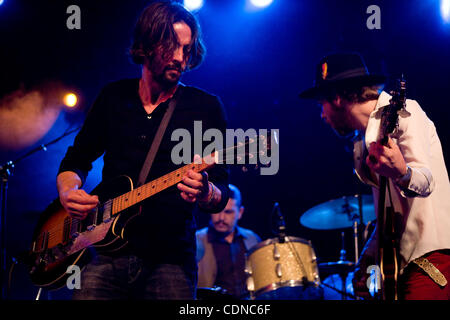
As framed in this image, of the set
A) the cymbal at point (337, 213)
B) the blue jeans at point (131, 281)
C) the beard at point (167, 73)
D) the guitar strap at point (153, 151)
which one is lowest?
the blue jeans at point (131, 281)

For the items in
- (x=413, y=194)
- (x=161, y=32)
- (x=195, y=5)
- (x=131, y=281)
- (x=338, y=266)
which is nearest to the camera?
(x=131, y=281)

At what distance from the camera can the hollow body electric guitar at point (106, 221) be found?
2393 millimetres

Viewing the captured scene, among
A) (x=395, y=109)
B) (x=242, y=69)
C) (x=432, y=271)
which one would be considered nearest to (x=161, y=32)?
(x=395, y=109)

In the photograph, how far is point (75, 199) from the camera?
8.36ft

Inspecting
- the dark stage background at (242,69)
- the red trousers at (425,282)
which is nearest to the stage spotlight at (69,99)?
the dark stage background at (242,69)

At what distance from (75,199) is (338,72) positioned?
7.37ft

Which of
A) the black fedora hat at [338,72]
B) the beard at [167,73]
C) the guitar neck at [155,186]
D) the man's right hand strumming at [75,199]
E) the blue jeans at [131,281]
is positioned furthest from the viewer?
the black fedora hat at [338,72]

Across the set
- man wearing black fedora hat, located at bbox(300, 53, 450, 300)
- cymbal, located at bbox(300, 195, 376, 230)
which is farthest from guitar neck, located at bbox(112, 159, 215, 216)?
cymbal, located at bbox(300, 195, 376, 230)

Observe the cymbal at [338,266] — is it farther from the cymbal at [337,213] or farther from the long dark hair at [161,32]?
the long dark hair at [161,32]

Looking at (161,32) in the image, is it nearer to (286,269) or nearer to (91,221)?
(91,221)

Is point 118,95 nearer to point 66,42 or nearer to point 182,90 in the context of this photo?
point 182,90

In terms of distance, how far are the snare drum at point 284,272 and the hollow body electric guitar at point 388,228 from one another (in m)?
2.50

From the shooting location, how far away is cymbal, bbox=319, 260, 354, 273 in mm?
5246

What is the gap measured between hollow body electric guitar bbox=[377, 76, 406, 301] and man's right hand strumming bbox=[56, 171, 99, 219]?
67.5 inches
